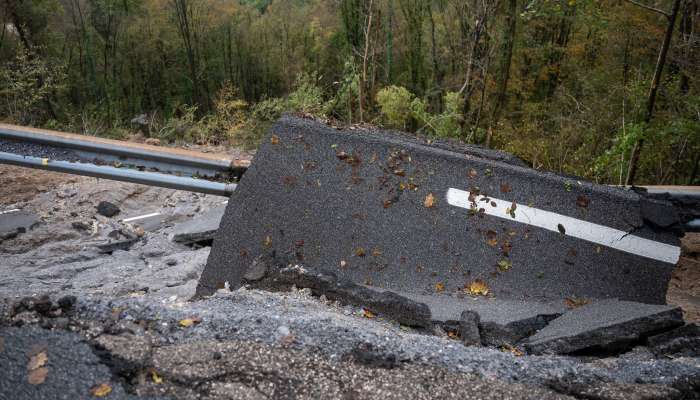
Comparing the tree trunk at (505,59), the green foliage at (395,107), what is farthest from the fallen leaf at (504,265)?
the tree trunk at (505,59)

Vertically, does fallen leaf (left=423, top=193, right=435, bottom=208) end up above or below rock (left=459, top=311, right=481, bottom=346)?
above

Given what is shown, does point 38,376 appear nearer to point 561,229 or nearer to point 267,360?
point 267,360

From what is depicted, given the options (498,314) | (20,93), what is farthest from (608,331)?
(20,93)

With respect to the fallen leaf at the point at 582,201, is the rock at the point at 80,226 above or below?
below

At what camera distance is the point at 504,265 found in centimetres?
385

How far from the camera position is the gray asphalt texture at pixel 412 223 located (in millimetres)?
3814

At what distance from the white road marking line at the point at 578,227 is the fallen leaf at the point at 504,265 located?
307 mm

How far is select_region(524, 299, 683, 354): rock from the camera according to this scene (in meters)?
2.94

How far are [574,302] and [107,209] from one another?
495cm

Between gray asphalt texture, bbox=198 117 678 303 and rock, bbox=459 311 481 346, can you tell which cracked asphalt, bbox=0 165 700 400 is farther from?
gray asphalt texture, bbox=198 117 678 303

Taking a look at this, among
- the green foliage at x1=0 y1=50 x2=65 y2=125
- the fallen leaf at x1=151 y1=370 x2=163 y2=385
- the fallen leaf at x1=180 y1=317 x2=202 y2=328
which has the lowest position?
the green foliage at x1=0 y1=50 x2=65 y2=125

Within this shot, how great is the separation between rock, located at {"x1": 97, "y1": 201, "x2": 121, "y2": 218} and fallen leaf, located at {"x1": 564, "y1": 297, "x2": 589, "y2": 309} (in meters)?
4.85

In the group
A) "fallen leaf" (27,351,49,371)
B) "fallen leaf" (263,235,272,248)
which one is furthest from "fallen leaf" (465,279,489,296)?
"fallen leaf" (27,351,49,371)

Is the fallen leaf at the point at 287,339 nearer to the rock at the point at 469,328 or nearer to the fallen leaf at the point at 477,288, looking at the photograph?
the rock at the point at 469,328
